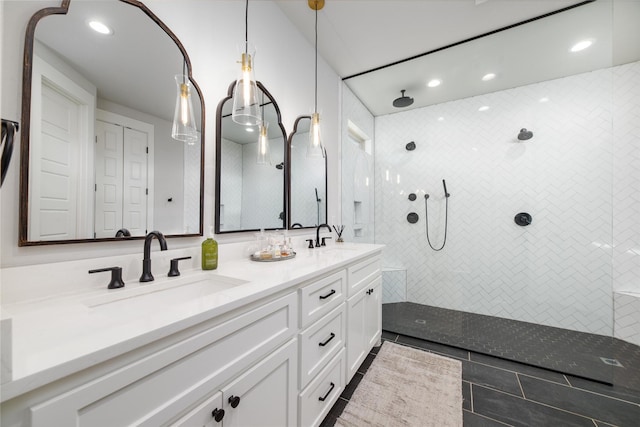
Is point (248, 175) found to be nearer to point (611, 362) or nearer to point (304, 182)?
point (304, 182)

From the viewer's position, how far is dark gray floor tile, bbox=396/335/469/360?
84.4 inches

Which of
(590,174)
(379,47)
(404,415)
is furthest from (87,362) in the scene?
(590,174)

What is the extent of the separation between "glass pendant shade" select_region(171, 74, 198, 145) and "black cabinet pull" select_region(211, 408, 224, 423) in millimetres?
1143

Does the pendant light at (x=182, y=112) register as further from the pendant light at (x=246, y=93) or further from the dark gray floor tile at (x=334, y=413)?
the dark gray floor tile at (x=334, y=413)

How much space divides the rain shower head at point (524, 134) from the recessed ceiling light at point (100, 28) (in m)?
3.55

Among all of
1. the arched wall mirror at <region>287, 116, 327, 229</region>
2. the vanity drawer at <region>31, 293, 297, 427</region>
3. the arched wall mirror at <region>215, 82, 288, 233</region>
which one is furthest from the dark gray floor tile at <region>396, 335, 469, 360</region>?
the vanity drawer at <region>31, 293, 297, 427</region>

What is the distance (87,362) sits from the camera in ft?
1.55

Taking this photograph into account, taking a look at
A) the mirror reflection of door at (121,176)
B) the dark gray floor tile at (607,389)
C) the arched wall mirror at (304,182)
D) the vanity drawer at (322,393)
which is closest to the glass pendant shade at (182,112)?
the mirror reflection of door at (121,176)

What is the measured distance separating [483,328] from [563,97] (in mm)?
2578

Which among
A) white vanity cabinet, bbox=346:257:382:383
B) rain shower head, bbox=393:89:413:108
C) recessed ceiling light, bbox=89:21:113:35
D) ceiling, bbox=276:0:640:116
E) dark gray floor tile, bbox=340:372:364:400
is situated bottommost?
dark gray floor tile, bbox=340:372:364:400

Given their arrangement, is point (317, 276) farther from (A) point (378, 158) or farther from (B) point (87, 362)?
(A) point (378, 158)

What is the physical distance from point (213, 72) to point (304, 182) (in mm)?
1040

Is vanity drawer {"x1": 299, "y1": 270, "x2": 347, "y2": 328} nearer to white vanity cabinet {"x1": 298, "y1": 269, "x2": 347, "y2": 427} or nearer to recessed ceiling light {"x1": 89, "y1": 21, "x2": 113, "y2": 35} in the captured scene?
white vanity cabinet {"x1": 298, "y1": 269, "x2": 347, "y2": 427}

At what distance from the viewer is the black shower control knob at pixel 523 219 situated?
8.85 feet
